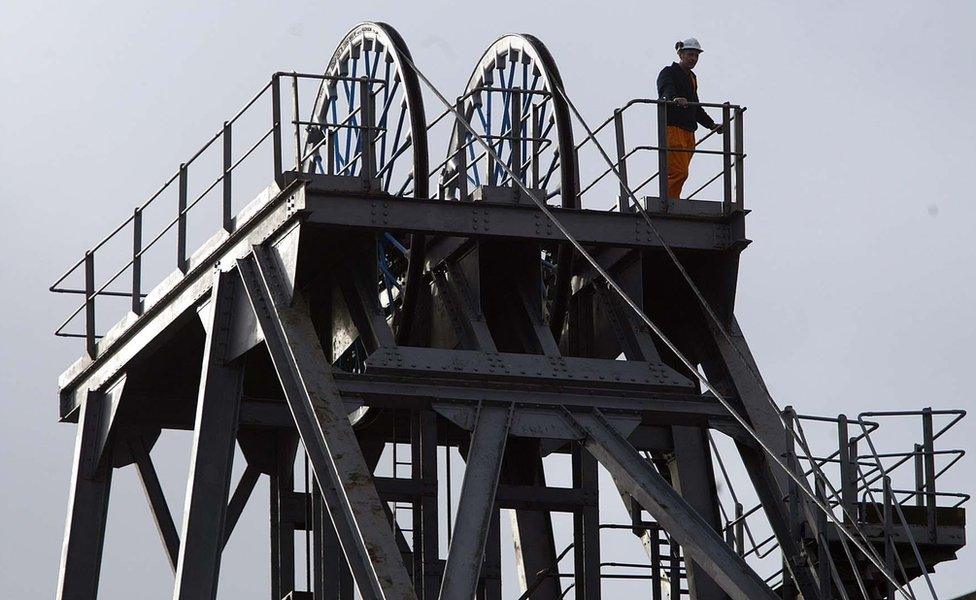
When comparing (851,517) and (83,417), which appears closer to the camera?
(851,517)

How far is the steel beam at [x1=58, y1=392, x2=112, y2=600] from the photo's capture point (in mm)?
27953

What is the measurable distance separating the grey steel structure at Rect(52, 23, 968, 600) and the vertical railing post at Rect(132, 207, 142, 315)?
6 cm

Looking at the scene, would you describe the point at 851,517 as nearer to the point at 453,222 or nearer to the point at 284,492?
the point at 453,222

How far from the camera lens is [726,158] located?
24.7 m

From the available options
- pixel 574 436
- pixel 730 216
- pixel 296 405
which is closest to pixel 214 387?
pixel 296 405

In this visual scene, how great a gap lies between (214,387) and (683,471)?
15.5 ft

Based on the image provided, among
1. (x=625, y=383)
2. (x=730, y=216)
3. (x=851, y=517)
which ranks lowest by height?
(x=851, y=517)

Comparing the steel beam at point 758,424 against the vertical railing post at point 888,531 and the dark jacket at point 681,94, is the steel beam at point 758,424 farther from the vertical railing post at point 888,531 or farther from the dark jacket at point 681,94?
the dark jacket at point 681,94

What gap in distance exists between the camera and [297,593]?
25828mm

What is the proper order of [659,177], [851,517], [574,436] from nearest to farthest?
[851,517] < [574,436] < [659,177]

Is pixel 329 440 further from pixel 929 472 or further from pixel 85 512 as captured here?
Result: pixel 85 512

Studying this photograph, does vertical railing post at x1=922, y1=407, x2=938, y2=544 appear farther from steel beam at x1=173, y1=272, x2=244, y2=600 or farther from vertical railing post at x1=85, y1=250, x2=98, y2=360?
vertical railing post at x1=85, y1=250, x2=98, y2=360

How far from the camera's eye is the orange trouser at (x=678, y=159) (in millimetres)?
25266

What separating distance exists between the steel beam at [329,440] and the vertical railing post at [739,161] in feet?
14.1
